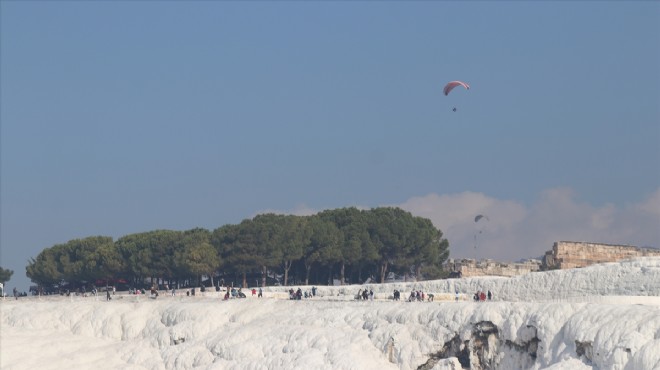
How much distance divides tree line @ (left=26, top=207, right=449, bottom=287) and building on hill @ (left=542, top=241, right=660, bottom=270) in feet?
44.7

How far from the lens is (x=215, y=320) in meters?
65.9

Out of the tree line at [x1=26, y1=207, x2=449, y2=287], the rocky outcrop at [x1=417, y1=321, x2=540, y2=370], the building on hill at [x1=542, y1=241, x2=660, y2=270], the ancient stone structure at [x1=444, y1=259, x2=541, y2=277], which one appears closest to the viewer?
the rocky outcrop at [x1=417, y1=321, x2=540, y2=370]

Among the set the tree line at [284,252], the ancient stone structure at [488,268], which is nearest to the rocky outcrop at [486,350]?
the tree line at [284,252]

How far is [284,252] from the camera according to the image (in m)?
94.2

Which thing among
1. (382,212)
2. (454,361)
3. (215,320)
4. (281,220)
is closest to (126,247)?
(281,220)

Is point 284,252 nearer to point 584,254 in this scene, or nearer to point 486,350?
point 584,254

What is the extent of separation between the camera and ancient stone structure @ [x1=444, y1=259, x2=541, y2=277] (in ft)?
321

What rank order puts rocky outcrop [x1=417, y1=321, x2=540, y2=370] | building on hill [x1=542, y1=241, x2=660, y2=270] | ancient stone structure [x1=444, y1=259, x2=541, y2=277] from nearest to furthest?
rocky outcrop [x1=417, y1=321, x2=540, y2=370]
building on hill [x1=542, y1=241, x2=660, y2=270]
ancient stone structure [x1=444, y1=259, x2=541, y2=277]

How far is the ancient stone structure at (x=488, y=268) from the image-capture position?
97812 millimetres

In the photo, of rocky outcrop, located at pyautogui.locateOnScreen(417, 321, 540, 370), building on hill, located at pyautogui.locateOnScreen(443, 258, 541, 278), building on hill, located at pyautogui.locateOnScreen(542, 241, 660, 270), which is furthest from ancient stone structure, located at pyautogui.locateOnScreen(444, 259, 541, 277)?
rocky outcrop, located at pyautogui.locateOnScreen(417, 321, 540, 370)

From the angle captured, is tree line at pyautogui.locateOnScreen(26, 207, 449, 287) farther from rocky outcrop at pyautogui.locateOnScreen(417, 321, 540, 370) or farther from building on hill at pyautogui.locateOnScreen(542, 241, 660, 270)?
rocky outcrop at pyautogui.locateOnScreen(417, 321, 540, 370)

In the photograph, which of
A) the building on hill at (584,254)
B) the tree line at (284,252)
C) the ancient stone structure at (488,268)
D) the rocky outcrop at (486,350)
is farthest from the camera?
the ancient stone structure at (488,268)

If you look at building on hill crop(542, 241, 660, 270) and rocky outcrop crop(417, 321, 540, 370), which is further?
building on hill crop(542, 241, 660, 270)

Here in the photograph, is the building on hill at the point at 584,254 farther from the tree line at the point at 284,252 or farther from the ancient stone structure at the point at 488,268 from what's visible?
the tree line at the point at 284,252
